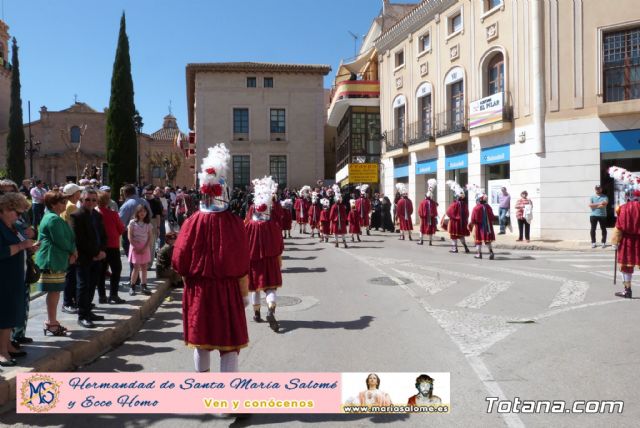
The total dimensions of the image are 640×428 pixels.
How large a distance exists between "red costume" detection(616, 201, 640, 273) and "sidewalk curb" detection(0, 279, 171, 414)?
25.2ft

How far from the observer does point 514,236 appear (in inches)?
805

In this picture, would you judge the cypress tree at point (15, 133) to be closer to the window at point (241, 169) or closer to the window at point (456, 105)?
the window at point (241, 169)

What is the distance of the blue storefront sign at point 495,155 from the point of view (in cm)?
2139

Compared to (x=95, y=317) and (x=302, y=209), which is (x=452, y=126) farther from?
(x=95, y=317)

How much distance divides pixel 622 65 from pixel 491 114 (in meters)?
4.90

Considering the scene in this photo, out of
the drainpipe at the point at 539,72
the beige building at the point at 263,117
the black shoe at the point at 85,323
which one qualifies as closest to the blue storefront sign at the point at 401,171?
the drainpipe at the point at 539,72

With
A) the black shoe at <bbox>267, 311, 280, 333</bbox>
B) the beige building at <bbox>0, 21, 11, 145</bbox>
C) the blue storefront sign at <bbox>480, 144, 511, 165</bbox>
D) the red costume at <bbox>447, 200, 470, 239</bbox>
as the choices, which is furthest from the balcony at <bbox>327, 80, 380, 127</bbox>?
the beige building at <bbox>0, 21, 11, 145</bbox>

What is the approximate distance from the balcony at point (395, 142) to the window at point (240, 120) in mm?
16628

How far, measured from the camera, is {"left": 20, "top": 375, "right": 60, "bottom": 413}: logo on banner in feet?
14.3

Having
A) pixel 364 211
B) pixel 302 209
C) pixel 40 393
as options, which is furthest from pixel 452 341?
pixel 302 209

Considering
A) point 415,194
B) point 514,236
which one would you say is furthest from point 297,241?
point 415,194

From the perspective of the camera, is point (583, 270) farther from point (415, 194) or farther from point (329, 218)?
point (415, 194)

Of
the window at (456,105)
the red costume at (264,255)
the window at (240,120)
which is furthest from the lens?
the window at (240,120)

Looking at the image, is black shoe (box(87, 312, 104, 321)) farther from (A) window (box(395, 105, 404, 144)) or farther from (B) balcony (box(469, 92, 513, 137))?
(A) window (box(395, 105, 404, 144))
